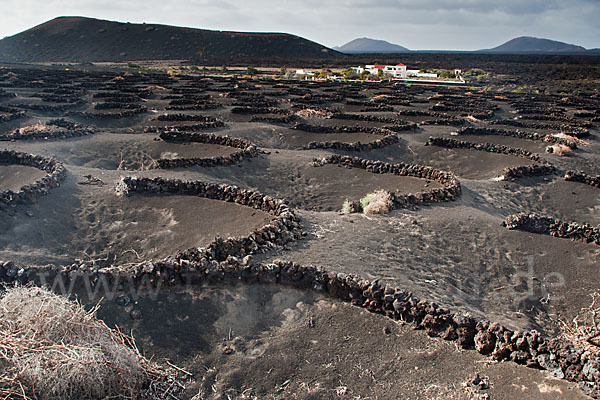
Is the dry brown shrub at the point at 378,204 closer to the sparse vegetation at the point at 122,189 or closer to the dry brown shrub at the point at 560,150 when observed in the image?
the sparse vegetation at the point at 122,189

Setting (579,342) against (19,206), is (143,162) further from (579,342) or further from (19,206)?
(579,342)

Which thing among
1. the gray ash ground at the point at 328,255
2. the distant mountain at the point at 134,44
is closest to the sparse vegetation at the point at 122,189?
the gray ash ground at the point at 328,255

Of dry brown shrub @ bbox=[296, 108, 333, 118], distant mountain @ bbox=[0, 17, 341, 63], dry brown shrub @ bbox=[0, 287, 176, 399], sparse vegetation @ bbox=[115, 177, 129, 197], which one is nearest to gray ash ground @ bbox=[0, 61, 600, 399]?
sparse vegetation @ bbox=[115, 177, 129, 197]

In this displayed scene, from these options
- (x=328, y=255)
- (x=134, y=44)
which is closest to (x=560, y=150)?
(x=328, y=255)

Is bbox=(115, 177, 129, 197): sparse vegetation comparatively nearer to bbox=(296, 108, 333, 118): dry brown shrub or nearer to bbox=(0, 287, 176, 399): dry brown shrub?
bbox=(0, 287, 176, 399): dry brown shrub

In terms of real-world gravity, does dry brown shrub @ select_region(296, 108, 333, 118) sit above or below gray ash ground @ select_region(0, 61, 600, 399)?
above

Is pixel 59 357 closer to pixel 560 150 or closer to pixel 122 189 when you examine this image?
pixel 122 189
